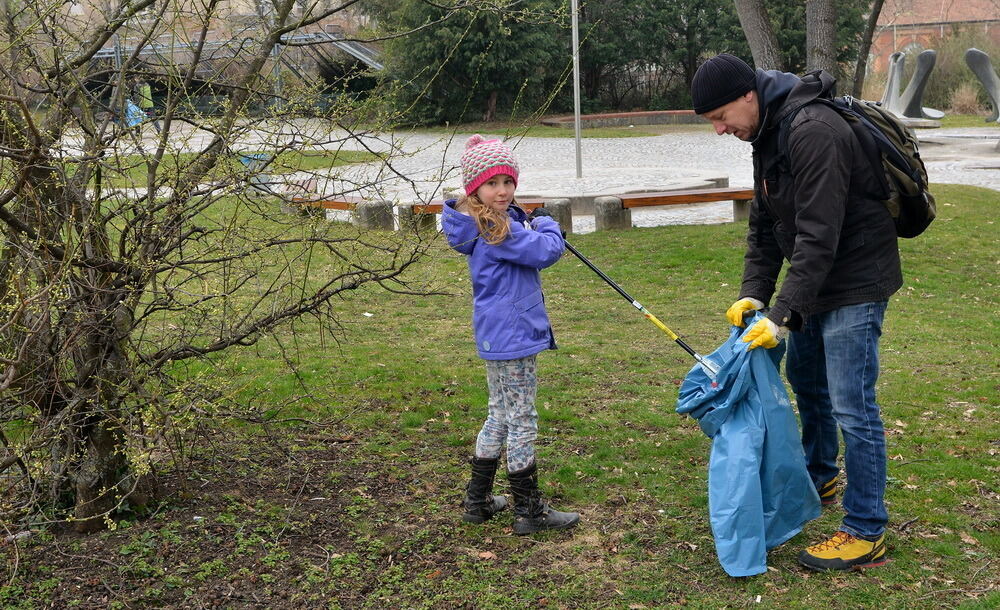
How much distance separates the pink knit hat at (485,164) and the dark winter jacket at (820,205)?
3.04 feet

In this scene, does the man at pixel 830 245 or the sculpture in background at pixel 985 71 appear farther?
the sculpture in background at pixel 985 71

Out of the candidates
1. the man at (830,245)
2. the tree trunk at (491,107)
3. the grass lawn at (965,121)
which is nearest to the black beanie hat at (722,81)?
the man at (830,245)

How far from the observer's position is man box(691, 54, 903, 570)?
3.36 m

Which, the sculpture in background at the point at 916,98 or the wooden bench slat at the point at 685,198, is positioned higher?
the sculpture in background at the point at 916,98

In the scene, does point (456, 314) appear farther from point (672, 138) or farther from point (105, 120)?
point (672, 138)

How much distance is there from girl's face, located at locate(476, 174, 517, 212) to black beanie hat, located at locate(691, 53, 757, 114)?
775 millimetres

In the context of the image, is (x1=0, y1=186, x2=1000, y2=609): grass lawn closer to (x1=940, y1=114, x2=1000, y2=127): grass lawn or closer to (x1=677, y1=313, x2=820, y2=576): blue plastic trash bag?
(x1=677, y1=313, x2=820, y2=576): blue plastic trash bag

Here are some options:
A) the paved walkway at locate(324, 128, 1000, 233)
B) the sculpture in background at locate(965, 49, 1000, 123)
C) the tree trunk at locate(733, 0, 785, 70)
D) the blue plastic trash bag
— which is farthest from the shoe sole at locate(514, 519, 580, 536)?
the sculpture in background at locate(965, 49, 1000, 123)

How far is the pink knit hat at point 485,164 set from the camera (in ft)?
12.4

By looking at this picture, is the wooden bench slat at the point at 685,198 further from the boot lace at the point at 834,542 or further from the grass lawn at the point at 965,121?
the grass lawn at the point at 965,121

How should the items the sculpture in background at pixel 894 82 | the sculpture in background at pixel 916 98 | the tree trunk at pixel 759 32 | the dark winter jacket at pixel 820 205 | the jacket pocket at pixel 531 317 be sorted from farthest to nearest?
the sculpture in background at pixel 894 82 → the sculpture in background at pixel 916 98 → the tree trunk at pixel 759 32 → the jacket pocket at pixel 531 317 → the dark winter jacket at pixel 820 205

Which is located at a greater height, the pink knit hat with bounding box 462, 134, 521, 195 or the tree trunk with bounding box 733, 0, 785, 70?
the tree trunk with bounding box 733, 0, 785, 70

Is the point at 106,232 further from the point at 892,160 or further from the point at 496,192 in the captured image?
the point at 892,160

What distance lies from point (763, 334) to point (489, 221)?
110 centimetres
